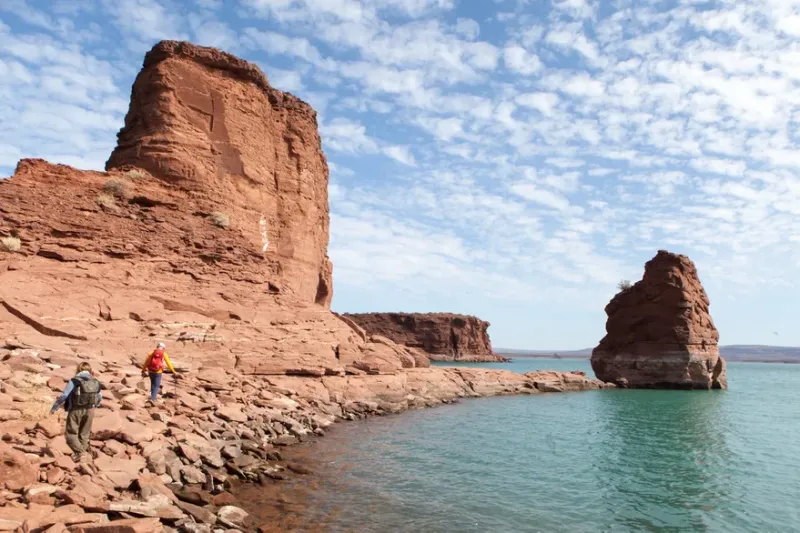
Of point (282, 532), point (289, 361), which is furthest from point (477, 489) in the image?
point (289, 361)

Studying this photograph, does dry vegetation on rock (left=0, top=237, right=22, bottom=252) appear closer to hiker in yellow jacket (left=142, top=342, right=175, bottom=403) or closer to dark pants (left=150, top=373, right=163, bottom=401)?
hiker in yellow jacket (left=142, top=342, right=175, bottom=403)

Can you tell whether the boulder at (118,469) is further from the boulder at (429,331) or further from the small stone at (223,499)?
the boulder at (429,331)

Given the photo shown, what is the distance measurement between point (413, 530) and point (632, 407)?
85.7 ft

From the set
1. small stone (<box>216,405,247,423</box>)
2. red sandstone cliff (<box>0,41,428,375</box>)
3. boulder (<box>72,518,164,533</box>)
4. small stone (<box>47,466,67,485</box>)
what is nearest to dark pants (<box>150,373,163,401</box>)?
small stone (<box>216,405,247,423</box>)

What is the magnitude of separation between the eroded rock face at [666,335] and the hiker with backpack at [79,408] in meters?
45.2

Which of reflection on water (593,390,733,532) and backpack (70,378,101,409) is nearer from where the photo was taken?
backpack (70,378,101,409)

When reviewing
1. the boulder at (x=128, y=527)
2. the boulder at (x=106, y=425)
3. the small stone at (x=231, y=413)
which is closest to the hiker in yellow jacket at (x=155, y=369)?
the small stone at (x=231, y=413)

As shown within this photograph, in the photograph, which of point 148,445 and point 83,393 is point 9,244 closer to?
point 148,445

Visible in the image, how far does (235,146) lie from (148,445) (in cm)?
1753

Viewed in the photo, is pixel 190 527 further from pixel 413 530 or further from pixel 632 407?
pixel 632 407

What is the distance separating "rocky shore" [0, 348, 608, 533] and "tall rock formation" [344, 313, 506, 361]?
315 feet

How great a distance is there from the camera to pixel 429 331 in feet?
386

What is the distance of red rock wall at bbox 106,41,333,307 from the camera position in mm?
22078

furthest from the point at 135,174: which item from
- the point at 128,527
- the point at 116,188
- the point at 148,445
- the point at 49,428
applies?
the point at 128,527
